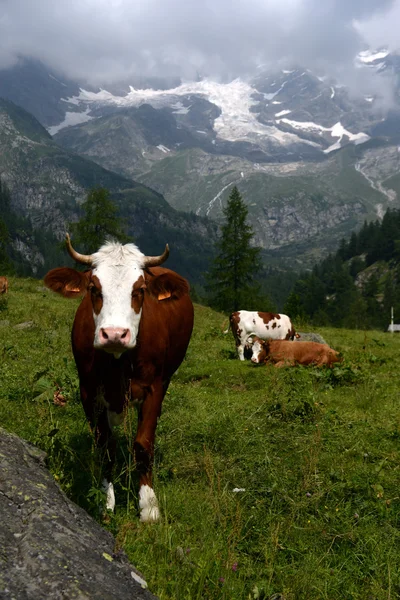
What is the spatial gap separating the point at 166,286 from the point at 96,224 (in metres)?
46.4

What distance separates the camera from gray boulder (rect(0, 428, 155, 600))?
3.16 meters

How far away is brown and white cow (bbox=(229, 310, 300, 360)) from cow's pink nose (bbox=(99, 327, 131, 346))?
52.5 feet

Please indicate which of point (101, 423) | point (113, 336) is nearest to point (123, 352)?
point (113, 336)

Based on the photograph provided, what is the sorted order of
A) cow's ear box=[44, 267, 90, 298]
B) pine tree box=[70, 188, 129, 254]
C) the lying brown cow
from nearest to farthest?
cow's ear box=[44, 267, 90, 298], the lying brown cow, pine tree box=[70, 188, 129, 254]

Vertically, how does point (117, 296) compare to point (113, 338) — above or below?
above

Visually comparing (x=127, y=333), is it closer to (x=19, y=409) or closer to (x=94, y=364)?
(x=94, y=364)

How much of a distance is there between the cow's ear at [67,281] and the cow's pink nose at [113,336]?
1401mm

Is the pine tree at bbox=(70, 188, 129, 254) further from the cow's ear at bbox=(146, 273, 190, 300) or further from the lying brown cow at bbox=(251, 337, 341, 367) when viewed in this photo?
the cow's ear at bbox=(146, 273, 190, 300)

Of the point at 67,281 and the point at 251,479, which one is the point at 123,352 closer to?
the point at 67,281

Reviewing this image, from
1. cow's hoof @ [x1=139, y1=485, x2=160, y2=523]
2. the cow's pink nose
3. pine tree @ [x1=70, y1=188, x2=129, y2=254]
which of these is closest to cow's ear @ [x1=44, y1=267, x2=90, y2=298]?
the cow's pink nose

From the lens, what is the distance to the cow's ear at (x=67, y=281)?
621 centimetres

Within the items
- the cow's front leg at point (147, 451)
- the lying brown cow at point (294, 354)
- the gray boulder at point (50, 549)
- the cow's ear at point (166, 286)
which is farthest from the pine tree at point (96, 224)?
the gray boulder at point (50, 549)

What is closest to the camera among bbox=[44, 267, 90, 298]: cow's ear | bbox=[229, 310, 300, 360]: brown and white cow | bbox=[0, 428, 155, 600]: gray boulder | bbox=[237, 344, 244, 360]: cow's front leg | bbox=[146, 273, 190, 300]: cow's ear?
bbox=[0, 428, 155, 600]: gray boulder

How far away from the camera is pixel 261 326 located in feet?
70.7
